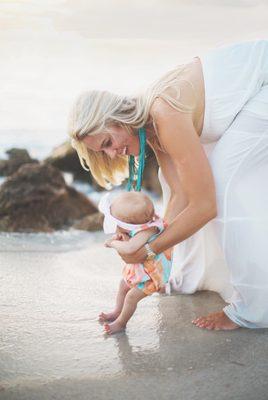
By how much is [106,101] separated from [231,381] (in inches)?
49.2

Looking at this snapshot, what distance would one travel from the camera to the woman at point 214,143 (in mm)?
2543

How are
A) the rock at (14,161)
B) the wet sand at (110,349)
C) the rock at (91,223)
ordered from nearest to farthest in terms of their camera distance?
the wet sand at (110,349)
the rock at (91,223)
the rock at (14,161)

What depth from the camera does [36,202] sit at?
18.8 ft

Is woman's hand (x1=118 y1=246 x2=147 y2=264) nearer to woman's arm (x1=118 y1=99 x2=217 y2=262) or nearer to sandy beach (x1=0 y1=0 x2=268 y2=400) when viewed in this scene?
woman's arm (x1=118 y1=99 x2=217 y2=262)

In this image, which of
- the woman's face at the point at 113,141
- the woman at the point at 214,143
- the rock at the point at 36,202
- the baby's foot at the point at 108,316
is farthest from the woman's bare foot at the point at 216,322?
the rock at the point at 36,202

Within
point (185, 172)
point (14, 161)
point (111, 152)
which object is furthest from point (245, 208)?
point (14, 161)

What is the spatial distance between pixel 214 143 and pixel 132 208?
1.94ft

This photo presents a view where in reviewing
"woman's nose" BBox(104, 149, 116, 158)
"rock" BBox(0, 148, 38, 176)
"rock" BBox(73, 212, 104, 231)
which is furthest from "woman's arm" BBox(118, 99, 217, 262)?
"rock" BBox(0, 148, 38, 176)

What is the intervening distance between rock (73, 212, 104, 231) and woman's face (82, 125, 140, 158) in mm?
2952

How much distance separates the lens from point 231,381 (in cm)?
216

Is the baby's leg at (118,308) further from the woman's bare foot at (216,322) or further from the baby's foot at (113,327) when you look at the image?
the woman's bare foot at (216,322)

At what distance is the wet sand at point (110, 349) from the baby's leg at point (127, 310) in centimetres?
4

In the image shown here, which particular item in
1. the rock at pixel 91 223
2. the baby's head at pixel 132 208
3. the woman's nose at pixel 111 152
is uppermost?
the woman's nose at pixel 111 152

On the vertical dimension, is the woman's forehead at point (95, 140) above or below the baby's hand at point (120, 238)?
above
